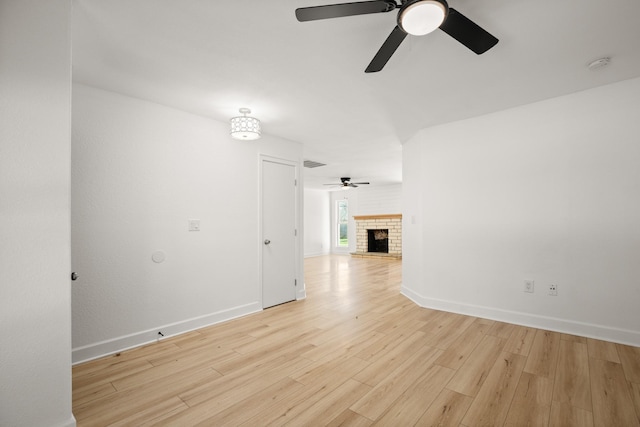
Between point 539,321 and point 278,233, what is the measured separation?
3.29 meters

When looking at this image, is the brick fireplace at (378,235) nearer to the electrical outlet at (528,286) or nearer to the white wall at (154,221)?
the electrical outlet at (528,286)

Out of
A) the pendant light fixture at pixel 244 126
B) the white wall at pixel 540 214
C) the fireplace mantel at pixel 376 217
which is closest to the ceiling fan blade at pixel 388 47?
the pendant light fixture at pixel 244 126

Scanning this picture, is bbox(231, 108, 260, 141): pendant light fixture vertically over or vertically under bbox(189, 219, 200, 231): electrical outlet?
over

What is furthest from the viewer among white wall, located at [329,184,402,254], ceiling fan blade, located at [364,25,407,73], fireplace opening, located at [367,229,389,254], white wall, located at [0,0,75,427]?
fireplace opening, located at [367,229,389,254]

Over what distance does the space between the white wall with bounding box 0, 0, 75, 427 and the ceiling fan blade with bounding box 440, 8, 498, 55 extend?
2.11 metres

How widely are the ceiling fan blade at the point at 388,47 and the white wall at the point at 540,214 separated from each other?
7.18 feet

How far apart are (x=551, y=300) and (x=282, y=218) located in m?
3.36

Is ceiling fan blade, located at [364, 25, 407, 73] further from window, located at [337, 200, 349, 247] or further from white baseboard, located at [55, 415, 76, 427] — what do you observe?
window, located at [337, 200, 349, 247]

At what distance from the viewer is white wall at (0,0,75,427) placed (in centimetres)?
134

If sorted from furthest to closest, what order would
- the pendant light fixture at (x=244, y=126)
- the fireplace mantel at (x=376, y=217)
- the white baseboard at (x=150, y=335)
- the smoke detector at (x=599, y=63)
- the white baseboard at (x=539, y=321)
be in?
the fireplace mantel at (x=376, y=217), the pendant light fixture at (x=244, y=126), the white baseboard at (x=539, y=321), the white baseboard at (x=150, y=335), the smoke detector at (x=599, y=63)

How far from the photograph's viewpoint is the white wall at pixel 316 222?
965 cm

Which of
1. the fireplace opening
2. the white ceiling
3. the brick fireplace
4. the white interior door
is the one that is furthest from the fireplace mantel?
the white ceiling

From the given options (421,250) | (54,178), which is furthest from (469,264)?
(54,178)

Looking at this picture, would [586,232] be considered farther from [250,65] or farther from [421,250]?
[250,65]
